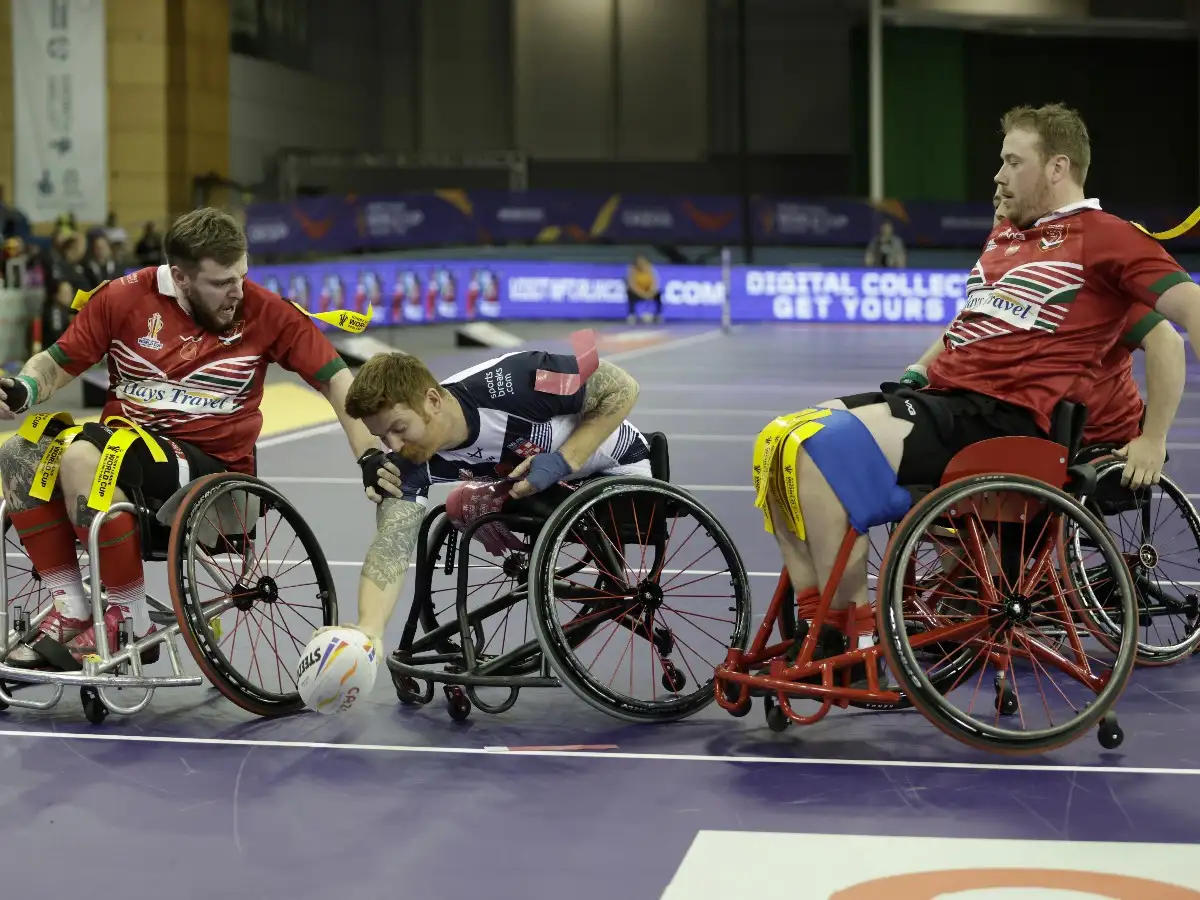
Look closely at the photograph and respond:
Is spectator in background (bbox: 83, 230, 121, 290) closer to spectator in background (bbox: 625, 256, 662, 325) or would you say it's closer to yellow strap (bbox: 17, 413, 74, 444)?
spectator in background (bbox: 625, 256, 662, 325)

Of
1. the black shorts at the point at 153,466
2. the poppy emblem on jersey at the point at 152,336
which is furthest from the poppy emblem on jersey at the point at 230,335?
the black shorts at the point at 153,466

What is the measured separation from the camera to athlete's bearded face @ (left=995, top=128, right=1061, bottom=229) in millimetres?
4105

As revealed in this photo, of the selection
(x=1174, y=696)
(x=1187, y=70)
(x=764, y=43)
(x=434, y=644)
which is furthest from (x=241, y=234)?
(x=1187, y=70)

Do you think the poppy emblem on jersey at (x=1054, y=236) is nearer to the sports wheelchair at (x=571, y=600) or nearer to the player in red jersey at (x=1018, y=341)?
the player in red jersey at (x=1018, y=341)

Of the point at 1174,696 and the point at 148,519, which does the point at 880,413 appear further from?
the point at 148,519

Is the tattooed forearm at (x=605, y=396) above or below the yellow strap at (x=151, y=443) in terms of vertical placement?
above

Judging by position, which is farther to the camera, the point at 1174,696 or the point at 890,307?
the point at 890,307

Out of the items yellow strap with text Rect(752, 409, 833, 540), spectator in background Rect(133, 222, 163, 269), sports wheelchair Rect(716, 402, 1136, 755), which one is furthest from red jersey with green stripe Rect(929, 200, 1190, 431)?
spectator in background Rect(133, 222, 163, 269)

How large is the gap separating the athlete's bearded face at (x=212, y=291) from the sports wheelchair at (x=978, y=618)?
153 cm

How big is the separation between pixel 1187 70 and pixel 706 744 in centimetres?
3048

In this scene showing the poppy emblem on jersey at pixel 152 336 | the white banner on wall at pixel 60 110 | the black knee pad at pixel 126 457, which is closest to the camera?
the black knee pad at pixel 126 457

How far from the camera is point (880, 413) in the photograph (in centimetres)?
399

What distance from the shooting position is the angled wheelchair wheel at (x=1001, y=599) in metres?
3.66

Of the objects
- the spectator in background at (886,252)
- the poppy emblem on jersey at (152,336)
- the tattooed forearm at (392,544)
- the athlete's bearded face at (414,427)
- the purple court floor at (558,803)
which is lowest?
the purple court floor at (558,803)
